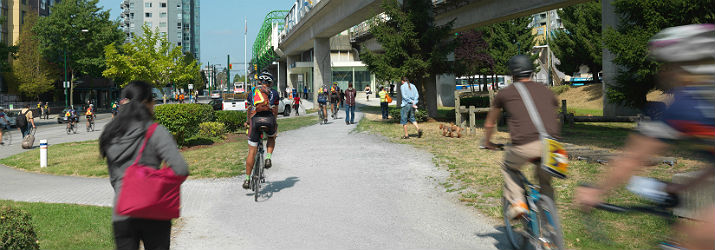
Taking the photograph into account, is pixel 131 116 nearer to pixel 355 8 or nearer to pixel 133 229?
pixel 133 229

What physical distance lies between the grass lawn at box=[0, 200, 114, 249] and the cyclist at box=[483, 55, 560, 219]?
408 centimetres

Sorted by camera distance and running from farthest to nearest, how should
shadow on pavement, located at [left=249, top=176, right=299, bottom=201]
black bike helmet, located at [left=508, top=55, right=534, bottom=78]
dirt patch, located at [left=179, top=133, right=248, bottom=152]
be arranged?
dirt patch, located at [left=179, top=133, right=248, bottom=152]
shadow on pavement, located at [left=249, top=176, right=299, bottom=201]
black bike helmet, located at [left=508, top=55, right=534, bottom=78]

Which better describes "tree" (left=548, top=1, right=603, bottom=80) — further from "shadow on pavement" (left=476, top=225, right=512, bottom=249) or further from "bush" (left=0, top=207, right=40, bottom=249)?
"bush" (left=0, top=207, right=40, bottom=249)

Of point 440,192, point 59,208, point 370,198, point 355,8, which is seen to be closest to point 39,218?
point 59,208

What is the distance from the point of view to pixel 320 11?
32250mm

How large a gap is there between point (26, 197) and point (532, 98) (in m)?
8.50

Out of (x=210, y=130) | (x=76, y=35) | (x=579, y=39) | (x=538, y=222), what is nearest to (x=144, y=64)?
(x=76, y=35)

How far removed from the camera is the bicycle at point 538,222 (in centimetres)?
434

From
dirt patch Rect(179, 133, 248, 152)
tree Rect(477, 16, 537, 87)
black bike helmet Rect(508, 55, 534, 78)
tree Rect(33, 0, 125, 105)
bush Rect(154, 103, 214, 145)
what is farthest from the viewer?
tree Rect(33, 0, 125, 105)

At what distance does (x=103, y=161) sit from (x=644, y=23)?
14.8 m

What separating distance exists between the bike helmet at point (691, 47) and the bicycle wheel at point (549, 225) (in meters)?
1.81

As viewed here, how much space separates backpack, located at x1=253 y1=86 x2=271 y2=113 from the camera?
7.77 meters

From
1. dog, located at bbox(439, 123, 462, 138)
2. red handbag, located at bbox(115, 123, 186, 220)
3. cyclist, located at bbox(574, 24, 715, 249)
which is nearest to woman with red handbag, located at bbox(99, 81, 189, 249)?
red handbag, located at bbox(115, 123, 186, 220)

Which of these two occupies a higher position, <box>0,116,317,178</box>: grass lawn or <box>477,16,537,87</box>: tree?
<box>477,16,537,87</box>: tree
